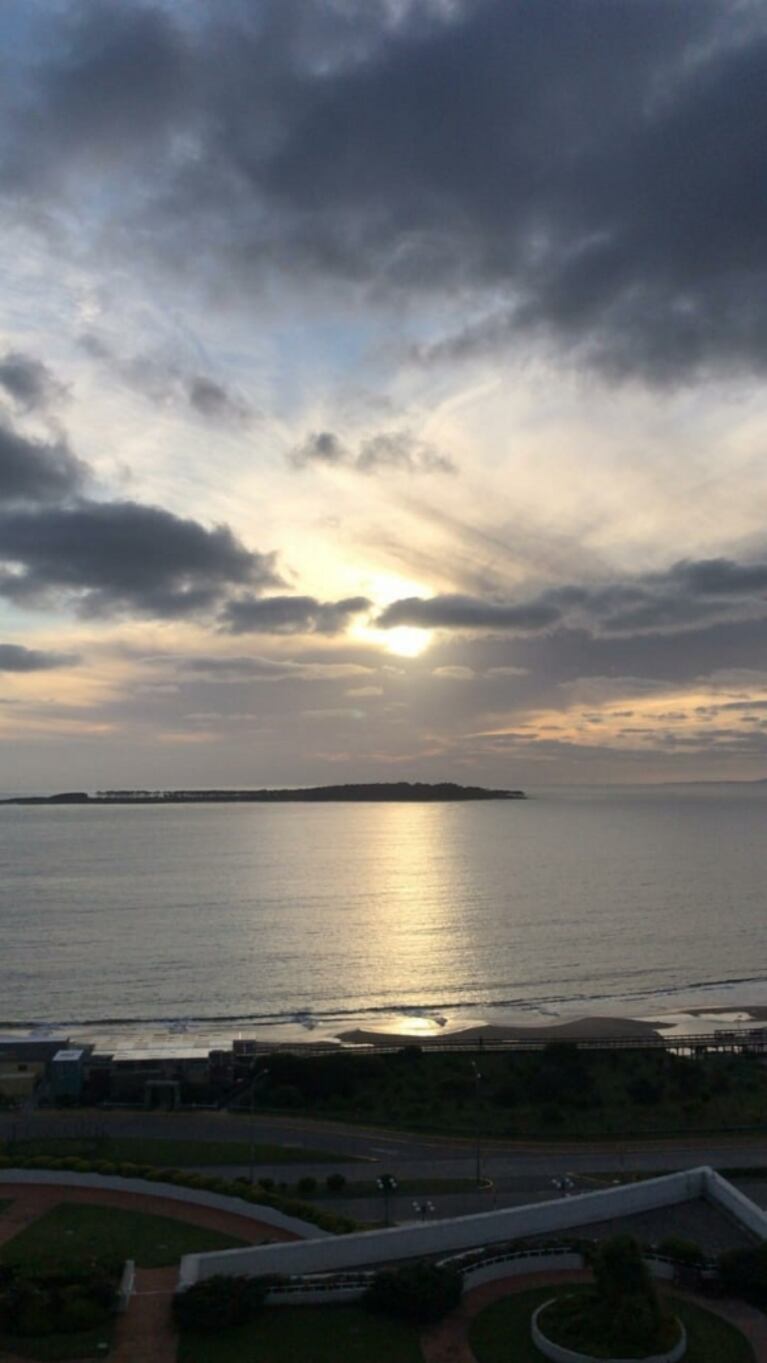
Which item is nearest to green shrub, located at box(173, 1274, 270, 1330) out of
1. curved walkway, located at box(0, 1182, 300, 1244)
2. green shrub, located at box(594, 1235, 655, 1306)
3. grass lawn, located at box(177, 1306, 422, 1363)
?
grass lawn, located at box(177, 1306, 422, 1363)

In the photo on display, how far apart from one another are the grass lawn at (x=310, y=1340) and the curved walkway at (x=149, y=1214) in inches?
33.4

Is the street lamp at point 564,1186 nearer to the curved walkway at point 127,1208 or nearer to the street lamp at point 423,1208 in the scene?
the street lamp at point 423,1208

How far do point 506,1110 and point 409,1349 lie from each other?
2914 cm

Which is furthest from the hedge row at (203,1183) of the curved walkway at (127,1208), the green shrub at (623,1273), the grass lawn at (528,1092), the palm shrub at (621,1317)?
the grass lawn at (528,1092)

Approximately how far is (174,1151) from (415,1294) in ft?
76.6

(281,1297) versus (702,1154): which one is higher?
(281,1297)

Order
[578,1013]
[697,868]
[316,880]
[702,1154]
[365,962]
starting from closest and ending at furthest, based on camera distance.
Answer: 1. [702,1154]
2. [578,1013]
3. [365,962]
4. [316,880]
5. [697,868]

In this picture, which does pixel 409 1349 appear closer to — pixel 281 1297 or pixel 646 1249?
pixel 281 1297

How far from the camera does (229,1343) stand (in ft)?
77.9

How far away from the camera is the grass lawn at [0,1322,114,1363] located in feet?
76.0

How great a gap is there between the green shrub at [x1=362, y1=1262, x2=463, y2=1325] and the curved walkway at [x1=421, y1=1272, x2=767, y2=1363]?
353 mm

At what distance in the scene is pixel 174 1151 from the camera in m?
45.0

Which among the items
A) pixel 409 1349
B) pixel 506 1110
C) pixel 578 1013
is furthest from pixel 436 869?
pixel 409 1349

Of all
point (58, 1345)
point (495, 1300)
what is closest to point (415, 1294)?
point (495, 1300)
